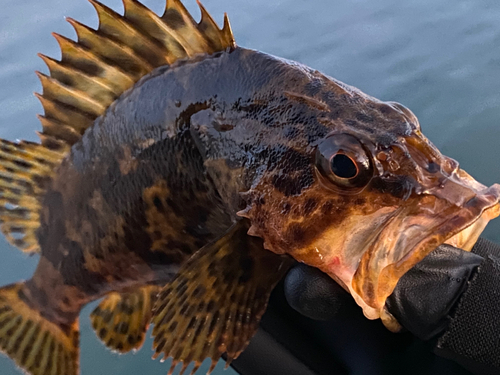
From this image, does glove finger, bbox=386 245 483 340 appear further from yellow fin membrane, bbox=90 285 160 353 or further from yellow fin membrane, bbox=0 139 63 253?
yellow fin membrane, bbox=0 139 63 253

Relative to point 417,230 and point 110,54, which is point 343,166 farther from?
point 110,54

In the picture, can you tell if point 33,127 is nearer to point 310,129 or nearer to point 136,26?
point 136,26

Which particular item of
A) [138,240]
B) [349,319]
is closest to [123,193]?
[138,240]

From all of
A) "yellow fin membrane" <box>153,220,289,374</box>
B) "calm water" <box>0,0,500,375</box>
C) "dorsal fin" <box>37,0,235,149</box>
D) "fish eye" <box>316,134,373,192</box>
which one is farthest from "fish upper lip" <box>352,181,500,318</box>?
"calm water" <box>0,0,500,375</box>

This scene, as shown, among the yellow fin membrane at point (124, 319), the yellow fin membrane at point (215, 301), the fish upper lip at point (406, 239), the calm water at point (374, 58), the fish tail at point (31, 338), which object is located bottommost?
the fish tail at point (31, 338)

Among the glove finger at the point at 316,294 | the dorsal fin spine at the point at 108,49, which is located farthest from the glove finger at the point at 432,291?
the dorsal fin spine at the point at 108,49

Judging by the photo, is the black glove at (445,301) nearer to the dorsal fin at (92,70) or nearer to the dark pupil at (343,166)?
the dark pupil at (343,166)

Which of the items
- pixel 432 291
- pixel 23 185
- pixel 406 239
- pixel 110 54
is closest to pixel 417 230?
pixel 406 239
